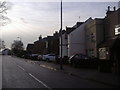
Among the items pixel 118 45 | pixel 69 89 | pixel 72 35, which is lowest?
pixel 69 89

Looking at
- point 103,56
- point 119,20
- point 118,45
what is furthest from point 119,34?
point 118,45

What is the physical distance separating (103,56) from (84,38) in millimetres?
16344

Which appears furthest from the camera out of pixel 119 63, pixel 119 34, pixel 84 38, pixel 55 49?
pixel 55 49

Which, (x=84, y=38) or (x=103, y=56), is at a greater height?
(x=84, y=38)

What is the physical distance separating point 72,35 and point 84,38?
3.15 metres

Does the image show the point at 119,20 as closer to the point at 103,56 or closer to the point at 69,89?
the point at 103,56

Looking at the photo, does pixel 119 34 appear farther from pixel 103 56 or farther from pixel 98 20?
pixel 98 20

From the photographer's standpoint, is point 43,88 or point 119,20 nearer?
point 43,88

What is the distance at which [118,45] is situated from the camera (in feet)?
84.2

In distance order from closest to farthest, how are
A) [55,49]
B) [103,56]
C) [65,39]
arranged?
[103,56] < [65,39] < [55,49]

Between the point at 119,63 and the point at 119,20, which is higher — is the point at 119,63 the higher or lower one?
the lower one

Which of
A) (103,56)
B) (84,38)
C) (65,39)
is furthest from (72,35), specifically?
(103,56)

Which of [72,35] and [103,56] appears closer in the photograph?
[103,56]

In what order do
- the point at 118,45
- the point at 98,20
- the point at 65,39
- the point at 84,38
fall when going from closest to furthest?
the point at 118,45 < the point at 98,20 < the point at 84,38 < the point at 65,39
